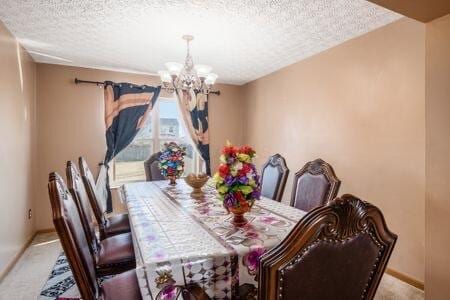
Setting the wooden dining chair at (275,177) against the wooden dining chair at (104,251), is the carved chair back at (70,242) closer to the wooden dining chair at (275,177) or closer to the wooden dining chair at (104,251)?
the wooden dining chair at (104,251)

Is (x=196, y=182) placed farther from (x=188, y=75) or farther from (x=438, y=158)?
(x=438, y=158)

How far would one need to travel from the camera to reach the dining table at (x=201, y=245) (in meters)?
1.10

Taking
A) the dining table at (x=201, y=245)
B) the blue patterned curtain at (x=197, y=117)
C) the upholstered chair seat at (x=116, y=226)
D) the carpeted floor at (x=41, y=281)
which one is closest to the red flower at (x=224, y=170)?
the dining table at (x=201, y=245)

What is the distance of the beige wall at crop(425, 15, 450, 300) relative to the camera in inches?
60.7

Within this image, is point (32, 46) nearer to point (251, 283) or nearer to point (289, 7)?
point (289, 7)

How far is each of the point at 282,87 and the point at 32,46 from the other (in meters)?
3.10

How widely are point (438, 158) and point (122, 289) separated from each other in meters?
1.96

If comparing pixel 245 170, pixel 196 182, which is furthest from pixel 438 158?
pixel 196 182

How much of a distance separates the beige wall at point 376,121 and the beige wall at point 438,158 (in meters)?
0.62

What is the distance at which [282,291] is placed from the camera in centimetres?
77

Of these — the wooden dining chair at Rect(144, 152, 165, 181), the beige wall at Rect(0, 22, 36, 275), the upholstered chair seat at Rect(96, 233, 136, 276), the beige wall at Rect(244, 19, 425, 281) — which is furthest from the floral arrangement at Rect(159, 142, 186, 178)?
the beige wall at Rect(244, 19, 425, 281)

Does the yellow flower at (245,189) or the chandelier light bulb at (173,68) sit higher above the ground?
the chandelier light bulb at (173,68)

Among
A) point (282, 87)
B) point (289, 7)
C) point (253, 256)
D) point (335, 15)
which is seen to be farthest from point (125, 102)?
point (253, 256)

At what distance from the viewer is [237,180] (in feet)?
5.04
